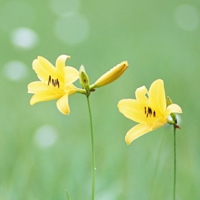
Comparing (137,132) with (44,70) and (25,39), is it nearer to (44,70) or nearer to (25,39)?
(44,70)

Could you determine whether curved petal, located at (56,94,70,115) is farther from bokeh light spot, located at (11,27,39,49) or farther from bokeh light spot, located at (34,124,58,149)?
bokeh light spot, located at (11,27,39,49)

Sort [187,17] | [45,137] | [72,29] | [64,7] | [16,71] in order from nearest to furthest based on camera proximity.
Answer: [45,137] < [16,71] < [72,29] < [187,17] < [64,7]

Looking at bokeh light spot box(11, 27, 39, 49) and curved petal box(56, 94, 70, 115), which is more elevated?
bokeh light spot box(11, 27, 39, 49)

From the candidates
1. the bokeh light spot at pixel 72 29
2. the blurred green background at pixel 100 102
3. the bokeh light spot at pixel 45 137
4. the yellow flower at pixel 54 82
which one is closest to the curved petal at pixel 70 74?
the yellow flower at pixel 54 82

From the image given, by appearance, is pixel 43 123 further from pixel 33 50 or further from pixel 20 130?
pixel 33 50

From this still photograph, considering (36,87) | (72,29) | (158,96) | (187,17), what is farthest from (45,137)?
(187,17)

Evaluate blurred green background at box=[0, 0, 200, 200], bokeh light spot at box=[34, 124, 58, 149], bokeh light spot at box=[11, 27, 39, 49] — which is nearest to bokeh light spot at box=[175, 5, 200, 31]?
blurred green background at box=[0, 0, 200, 200]

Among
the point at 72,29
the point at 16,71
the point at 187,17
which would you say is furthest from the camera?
the point at 187,17
